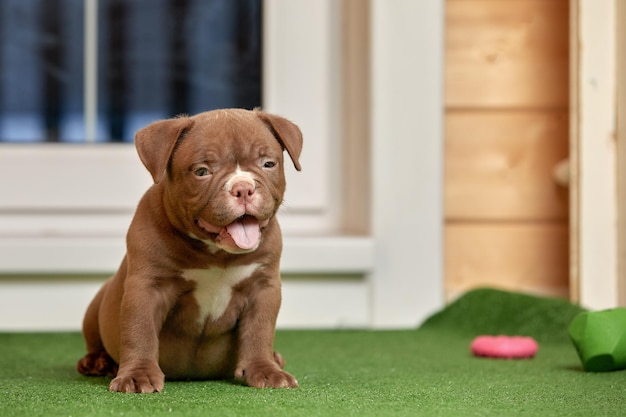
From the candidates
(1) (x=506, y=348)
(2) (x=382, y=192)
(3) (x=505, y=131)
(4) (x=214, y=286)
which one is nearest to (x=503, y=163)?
(3) (x=505, y=131)

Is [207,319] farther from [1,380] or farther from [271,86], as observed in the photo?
[271,86]

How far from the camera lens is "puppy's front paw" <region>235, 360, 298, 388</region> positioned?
1838 mm

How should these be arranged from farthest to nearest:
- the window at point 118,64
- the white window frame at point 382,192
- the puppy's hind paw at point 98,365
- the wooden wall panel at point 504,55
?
1. the wooden wall panel at point 504,55
2. the window at point 118,64
3. the white window frame at point 382,192
4. the puppy's hind paw at point 98,365

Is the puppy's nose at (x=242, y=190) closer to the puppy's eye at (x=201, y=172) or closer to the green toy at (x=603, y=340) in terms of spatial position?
the puppy's eye at (x=201, y=172)

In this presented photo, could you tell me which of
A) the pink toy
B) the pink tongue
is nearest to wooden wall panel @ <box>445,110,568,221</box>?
the pink toy

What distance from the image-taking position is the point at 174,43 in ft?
11.6

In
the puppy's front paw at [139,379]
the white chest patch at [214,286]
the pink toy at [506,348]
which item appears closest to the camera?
the puppy's front paw at [139,379]

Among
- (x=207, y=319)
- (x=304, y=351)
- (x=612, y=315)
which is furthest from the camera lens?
(x=304, y=351)

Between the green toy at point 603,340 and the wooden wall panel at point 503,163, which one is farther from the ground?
the wooden wall panel at point 503,163

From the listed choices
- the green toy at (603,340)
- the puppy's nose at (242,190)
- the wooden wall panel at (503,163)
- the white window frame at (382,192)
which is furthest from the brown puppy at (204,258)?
the wooden wall panel at (503,163)

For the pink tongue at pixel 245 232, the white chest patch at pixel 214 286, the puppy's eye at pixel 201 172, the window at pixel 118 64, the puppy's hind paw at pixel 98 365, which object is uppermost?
the window at pixel 118 64

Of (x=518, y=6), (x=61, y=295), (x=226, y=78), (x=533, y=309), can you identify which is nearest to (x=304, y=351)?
(x=533, y=309)

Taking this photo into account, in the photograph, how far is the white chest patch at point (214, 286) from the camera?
1.91 meters

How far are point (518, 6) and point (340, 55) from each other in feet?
2.01
